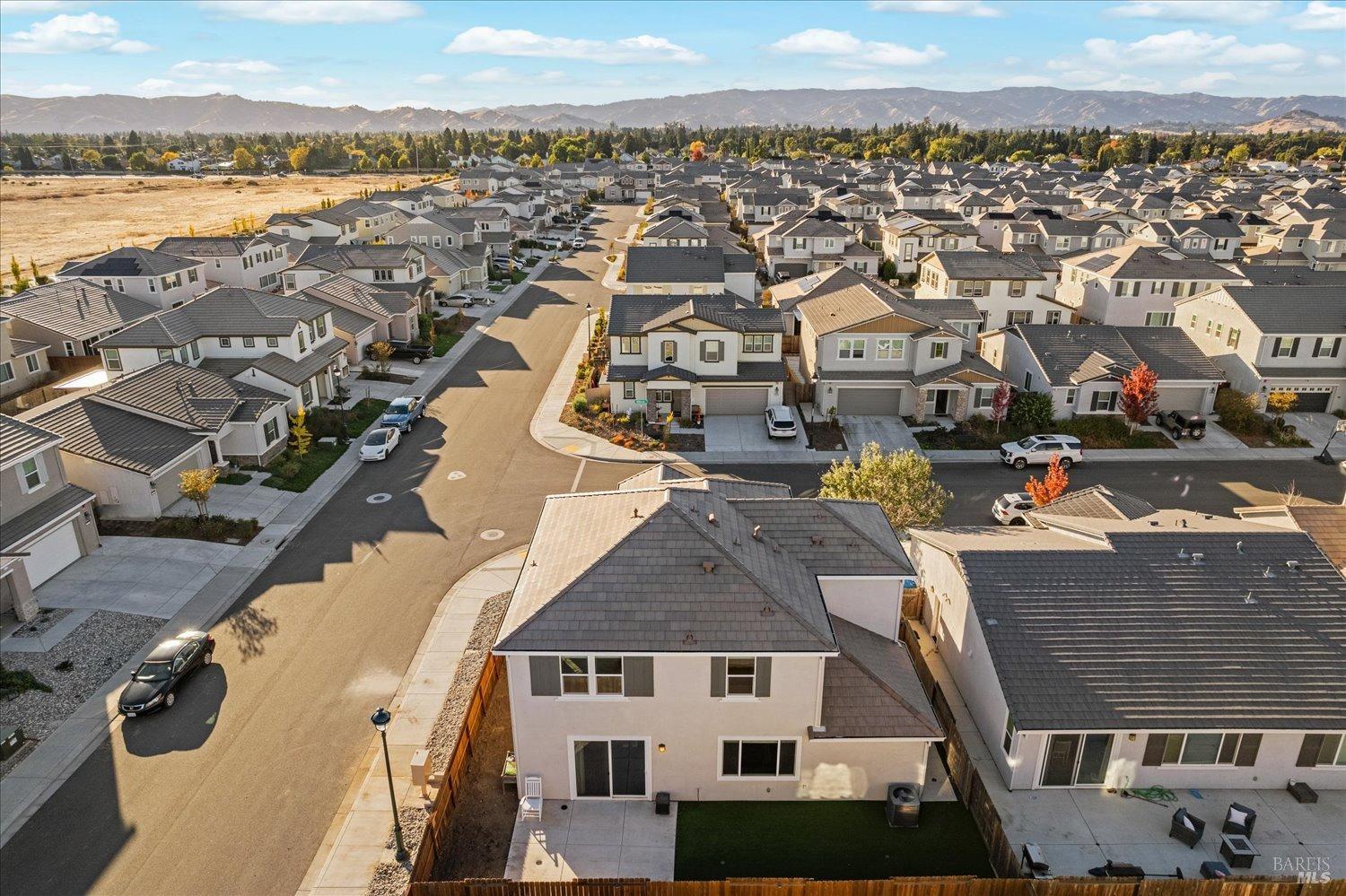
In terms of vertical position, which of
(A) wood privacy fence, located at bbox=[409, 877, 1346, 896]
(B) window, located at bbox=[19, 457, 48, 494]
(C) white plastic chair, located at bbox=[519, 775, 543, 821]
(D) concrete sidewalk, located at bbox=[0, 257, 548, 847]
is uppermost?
(B) window, located at bbox=[19, 457, 48, 494]

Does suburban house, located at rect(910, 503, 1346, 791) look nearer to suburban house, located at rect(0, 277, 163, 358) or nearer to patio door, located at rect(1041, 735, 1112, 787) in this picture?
patio door, located at rect(1041, 735, 1112, 787)

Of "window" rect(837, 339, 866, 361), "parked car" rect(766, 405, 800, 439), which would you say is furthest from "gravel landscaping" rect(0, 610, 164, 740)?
"window" rect(837, 339, 866, 361)

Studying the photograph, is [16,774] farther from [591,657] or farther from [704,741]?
[704,741]

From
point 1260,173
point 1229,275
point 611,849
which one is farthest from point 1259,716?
point 1260,173

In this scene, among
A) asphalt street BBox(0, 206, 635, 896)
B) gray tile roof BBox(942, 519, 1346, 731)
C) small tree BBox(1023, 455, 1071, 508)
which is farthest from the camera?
small tree BBox(1023, 455, 1071, 508)

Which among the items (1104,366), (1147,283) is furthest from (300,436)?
(1147,283)

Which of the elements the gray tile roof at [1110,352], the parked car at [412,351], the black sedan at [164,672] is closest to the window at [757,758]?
the black sedan at [164,672]

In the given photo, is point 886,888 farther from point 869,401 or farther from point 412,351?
point 412,351
